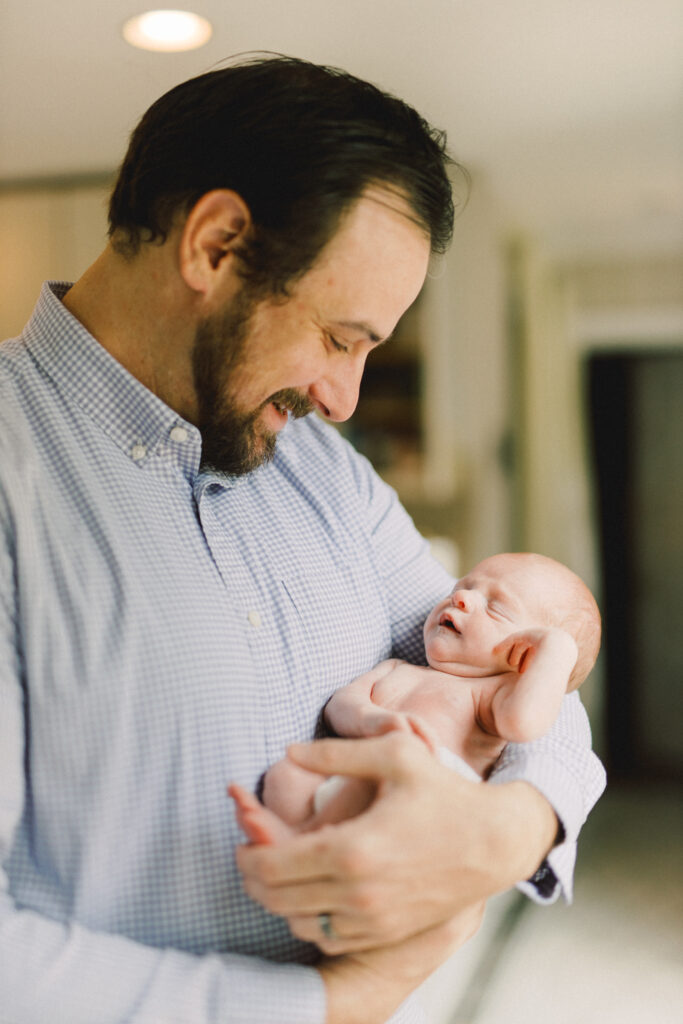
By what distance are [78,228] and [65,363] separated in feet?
7.81

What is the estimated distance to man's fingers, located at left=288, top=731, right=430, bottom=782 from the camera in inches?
28.1

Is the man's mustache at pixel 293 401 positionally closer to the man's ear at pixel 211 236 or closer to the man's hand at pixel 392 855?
the man's ear at pixel 211 236

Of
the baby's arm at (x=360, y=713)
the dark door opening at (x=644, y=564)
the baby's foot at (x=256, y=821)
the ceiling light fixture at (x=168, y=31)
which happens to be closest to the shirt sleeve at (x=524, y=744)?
the baby's arm at (x=360, y=713)

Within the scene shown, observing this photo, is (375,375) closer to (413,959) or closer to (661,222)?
(661,222)

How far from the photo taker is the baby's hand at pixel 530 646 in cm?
93

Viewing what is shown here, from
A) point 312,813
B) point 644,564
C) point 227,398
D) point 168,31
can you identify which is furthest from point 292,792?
point 644,564

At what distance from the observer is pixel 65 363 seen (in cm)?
86

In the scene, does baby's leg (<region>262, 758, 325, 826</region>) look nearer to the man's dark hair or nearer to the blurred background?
the man's dark hair

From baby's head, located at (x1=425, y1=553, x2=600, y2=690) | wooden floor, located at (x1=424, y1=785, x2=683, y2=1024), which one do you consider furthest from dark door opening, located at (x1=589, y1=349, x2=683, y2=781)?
baby's head, located at (x1=425, y1=553, x2=600, y2=690)

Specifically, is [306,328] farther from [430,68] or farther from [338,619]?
[430,68]

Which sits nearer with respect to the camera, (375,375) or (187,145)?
(187,145)

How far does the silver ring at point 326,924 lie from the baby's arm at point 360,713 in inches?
6.3

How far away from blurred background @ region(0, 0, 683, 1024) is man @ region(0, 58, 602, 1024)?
481mm

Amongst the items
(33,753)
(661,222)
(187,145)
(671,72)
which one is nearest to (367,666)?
(33,753)
